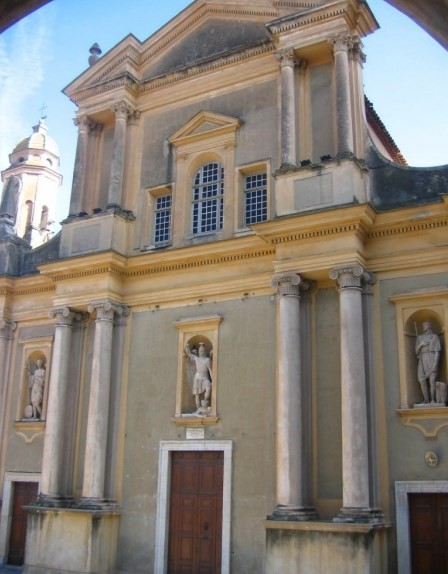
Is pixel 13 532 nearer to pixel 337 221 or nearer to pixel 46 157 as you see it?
pixel 337 221

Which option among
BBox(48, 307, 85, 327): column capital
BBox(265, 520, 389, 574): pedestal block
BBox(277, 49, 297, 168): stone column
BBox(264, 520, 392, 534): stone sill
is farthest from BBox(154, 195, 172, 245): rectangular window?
BBox(265, 520, 389, 574): pedestal block

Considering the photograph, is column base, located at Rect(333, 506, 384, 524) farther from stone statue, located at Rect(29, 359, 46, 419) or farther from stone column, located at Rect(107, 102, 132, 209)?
stone column, located at Rect(107, 102, 132, 209)

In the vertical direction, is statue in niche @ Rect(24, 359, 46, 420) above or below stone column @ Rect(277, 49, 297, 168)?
below

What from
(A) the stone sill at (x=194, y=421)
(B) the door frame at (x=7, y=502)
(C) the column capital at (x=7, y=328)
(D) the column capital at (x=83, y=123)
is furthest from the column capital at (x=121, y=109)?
(B) the door frame at (x=7, y=502)

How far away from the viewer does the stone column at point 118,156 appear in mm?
18656

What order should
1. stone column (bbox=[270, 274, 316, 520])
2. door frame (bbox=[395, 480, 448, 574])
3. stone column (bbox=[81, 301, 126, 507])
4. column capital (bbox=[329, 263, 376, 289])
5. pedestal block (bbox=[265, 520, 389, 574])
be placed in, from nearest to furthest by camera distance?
pedestal block (bbox=[265, 520, 389, 574])
door frame (bbox=[395, 480, 448, 574])
stone column (bbox=[270, 274, 316, 520])
column capital (bbox=[329, 263, 376, 289])
stone column (bbox=[81, 301, 126, 507])

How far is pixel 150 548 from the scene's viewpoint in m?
15.9

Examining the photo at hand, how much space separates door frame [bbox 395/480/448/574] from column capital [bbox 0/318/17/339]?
39.1ft

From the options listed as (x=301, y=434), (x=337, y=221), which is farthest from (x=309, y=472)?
(x=337, y=221)

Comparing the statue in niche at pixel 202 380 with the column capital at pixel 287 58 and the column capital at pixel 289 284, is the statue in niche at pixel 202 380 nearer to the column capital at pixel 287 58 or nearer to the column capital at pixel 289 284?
the column capital at pixel 289 284

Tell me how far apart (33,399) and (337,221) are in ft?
32.9

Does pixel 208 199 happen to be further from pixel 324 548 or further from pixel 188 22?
pixel 324 548

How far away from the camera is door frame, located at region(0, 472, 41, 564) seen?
1814cm

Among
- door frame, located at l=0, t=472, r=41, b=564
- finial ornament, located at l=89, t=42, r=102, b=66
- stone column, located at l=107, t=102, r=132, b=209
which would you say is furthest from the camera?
finial ornament, located at l=89, t=42, r=102, b=66
